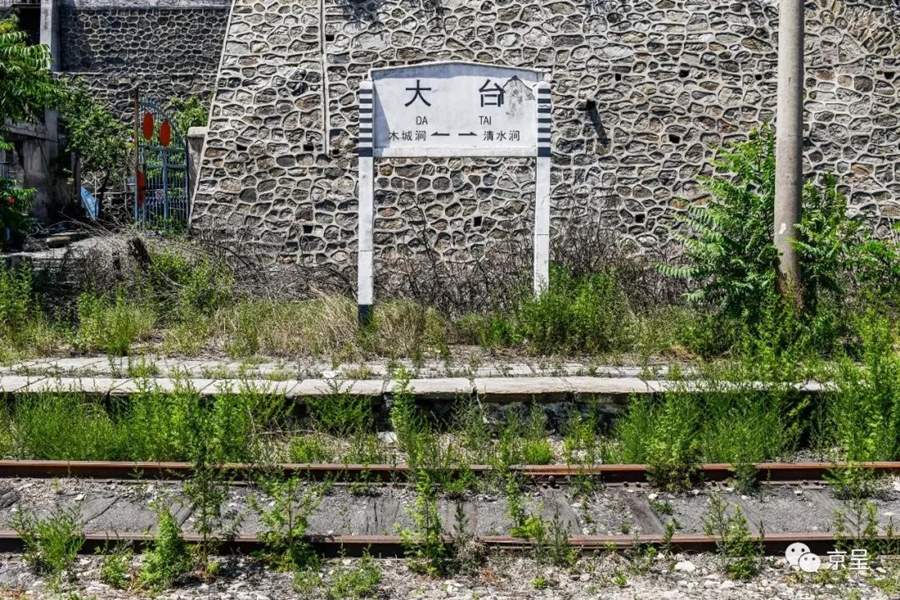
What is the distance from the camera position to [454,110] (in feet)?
31.7

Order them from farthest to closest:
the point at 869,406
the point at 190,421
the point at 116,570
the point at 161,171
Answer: the point at 161,171, the point at 869,406, the point at 190,421, the point at 116,570

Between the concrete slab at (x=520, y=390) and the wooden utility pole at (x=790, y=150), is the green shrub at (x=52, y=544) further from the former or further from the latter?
the wooden utility pole at (x=790, y=150)

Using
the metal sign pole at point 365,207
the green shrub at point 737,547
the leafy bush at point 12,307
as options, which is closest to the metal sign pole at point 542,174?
the metal sign pole at point 365,207

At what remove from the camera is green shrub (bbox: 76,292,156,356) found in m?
9.03

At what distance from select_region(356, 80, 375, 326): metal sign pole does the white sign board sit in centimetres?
12

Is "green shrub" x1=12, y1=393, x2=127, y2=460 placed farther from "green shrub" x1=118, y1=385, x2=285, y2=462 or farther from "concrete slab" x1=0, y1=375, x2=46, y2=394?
"concrete slab" x1=0, y1=375, x2=46, y2=394

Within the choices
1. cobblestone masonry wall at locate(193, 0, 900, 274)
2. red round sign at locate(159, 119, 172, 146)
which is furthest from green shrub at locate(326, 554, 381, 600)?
red round sign at locate(159, 119, 172, 146)

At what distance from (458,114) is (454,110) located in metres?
0.06

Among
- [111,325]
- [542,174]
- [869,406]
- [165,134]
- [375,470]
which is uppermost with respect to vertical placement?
[165,134]

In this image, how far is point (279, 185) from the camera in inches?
555

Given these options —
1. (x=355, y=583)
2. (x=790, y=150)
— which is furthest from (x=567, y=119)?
(x=355, y=583)

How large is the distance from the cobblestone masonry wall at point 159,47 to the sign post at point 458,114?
1764 centimetres

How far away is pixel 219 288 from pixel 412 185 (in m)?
4.43

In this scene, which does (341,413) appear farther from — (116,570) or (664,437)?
(116,570)
